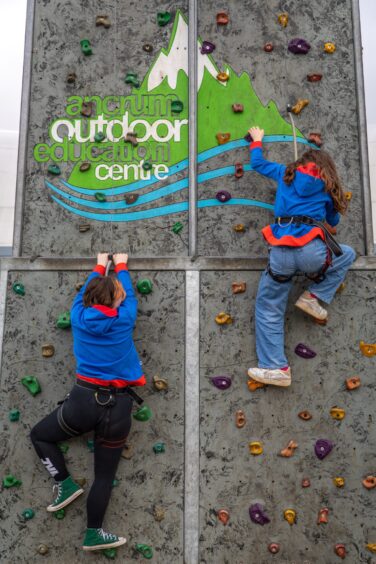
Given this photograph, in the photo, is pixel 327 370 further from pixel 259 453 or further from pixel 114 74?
pixel 114 74

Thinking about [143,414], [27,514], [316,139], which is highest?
[316,139]

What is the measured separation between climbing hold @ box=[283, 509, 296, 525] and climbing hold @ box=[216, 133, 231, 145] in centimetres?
324

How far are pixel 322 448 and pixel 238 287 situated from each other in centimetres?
152

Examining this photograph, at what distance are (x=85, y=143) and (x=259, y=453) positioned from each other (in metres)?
3.19

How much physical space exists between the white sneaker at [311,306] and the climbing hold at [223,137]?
62.6 inches

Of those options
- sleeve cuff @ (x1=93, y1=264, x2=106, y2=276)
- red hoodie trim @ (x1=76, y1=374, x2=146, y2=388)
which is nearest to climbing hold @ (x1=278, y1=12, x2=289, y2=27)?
sleeve cuff @ (x1=93, y1=264, x2=106, y2=276)

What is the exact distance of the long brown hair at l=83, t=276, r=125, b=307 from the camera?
4500 mm

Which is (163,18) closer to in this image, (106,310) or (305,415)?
(106,310)

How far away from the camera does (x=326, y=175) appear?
181 inches

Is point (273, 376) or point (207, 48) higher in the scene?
point (207, 48)

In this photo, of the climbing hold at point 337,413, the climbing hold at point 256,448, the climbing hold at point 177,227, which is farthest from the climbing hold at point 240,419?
the climbing hold at point 177,227

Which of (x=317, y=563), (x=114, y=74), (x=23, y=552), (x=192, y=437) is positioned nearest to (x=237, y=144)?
(x=114, y=74)

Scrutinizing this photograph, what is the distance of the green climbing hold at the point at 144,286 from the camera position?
5.00 meters

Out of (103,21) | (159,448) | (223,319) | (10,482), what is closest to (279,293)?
(223,319)
